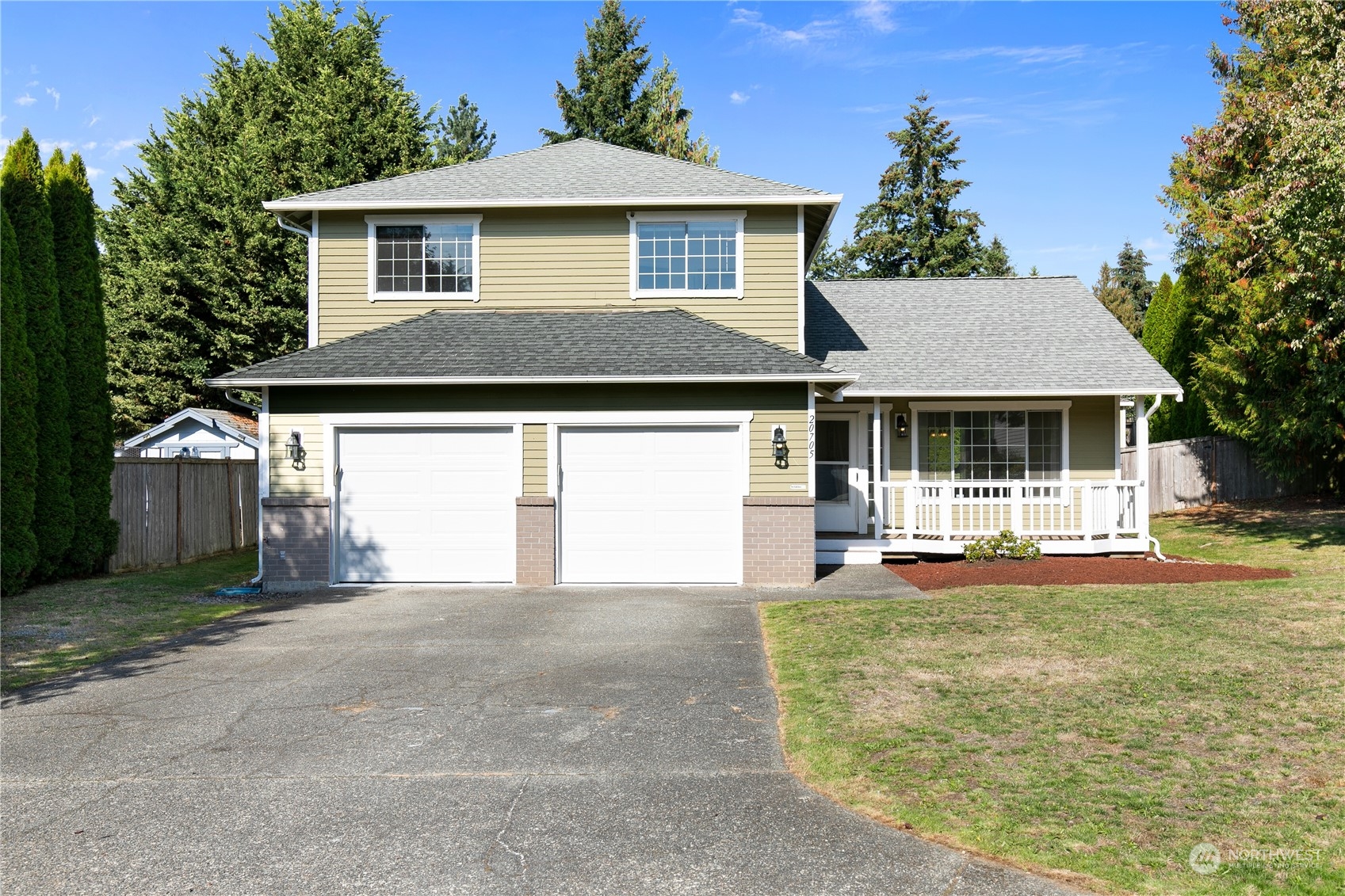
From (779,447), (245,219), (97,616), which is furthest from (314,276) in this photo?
(245,219)

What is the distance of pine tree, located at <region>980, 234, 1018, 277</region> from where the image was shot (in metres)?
38.3

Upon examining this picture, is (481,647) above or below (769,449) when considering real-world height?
below

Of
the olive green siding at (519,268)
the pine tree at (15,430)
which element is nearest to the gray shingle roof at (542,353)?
the olive green siding at (519,268)

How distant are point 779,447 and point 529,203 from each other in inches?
228

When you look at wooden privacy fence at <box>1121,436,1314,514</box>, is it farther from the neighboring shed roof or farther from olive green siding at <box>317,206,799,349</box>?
the neighboring shed roof


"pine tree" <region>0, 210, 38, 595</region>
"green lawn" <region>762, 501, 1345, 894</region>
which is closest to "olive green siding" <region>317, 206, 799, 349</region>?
"pine tree" <region>0, 210, 38, 595</region>

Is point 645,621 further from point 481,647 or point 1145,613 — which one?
point 1145,613

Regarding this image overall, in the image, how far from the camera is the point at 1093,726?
20.5ft

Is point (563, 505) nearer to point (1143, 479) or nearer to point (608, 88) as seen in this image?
point (1143, 479)

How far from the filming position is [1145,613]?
10.2 metres

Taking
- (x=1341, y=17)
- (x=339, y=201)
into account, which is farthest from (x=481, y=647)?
(x=1341, y=17)

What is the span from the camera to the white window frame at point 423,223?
15531 mm

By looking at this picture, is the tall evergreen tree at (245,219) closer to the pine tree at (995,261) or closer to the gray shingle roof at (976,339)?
the gray shingle roof at (976,339)

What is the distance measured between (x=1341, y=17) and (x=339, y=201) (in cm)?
1568
